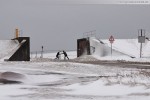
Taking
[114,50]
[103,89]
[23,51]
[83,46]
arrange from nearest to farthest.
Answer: [103,89]
[23,51]
[114,50]
[83,46]

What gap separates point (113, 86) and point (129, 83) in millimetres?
571

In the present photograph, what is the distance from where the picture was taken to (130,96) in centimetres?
978

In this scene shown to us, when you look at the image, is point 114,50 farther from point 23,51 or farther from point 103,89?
point 103,89

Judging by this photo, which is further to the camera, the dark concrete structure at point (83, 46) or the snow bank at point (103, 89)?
the dark concrete structure at point (83, 46)

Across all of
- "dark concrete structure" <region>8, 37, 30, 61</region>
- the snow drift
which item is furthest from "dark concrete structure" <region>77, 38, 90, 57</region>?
"dark concrete structure" <region>8, 37, 30, 61</region>

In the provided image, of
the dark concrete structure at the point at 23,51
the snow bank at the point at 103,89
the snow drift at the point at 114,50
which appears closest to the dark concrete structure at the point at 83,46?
the snow drift at the point at 114,50

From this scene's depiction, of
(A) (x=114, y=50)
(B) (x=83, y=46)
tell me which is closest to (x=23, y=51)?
(B) (x=83, y=46)

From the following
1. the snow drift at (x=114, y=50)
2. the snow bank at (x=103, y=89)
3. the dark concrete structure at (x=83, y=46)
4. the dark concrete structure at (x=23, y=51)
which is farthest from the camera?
the dark concrete structure at (x=83, y=46)

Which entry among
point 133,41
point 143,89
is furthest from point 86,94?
point 133,41

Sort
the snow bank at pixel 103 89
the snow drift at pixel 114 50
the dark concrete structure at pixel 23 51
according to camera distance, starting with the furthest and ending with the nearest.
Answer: the snow drift at pixel 114 50 → the dark concrete structure at pixel 23 51 → the snow bank at pixel 103 89

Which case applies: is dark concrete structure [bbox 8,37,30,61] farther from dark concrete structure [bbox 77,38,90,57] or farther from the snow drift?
the snow drift

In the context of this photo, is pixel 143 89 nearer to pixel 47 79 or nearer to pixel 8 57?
pixel 47 79

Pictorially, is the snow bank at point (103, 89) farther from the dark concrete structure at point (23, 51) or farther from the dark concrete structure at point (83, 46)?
the dark concrete structure at point (83, 46)

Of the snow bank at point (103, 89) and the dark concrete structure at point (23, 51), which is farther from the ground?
the dark concrete structure at point (23, 51)
